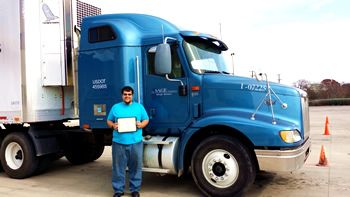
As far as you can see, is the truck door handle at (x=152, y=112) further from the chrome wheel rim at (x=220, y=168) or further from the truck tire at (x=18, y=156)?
the truck tire at (x=18, y=156)

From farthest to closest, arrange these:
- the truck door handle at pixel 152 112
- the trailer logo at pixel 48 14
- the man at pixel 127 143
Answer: the trailer logo at pixel 48 14, the truck door handle at pixel 152 112, the man at pixel 127 143

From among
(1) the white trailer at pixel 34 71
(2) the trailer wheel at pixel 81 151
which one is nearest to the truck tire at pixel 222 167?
(1) the white trailer at pixel 34 71

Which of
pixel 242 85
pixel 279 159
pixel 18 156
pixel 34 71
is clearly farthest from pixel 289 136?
pixel 18 156

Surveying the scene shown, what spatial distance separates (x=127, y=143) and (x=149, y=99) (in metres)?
0.98

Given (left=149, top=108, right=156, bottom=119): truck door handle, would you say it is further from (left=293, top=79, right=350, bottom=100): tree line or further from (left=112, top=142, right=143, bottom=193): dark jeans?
(left=293, top=79, right=350, bottom=100): tree line

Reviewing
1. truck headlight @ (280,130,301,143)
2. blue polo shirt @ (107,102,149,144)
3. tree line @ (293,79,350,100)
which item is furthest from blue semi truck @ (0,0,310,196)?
tree line @ (293,79,350,100)

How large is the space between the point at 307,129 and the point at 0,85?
20.4 ft

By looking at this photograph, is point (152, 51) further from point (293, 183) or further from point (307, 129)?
point (293, 183)

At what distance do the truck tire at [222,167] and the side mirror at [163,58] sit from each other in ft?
4.37

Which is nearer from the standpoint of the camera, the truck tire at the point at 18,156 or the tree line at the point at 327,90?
the truck tire at the point at 18,156

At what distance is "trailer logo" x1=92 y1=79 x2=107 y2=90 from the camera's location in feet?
22.7

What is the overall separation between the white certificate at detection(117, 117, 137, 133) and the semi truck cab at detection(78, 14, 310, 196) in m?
0.57

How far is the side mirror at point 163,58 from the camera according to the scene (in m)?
6.21

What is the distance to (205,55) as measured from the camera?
6969 millimetres
